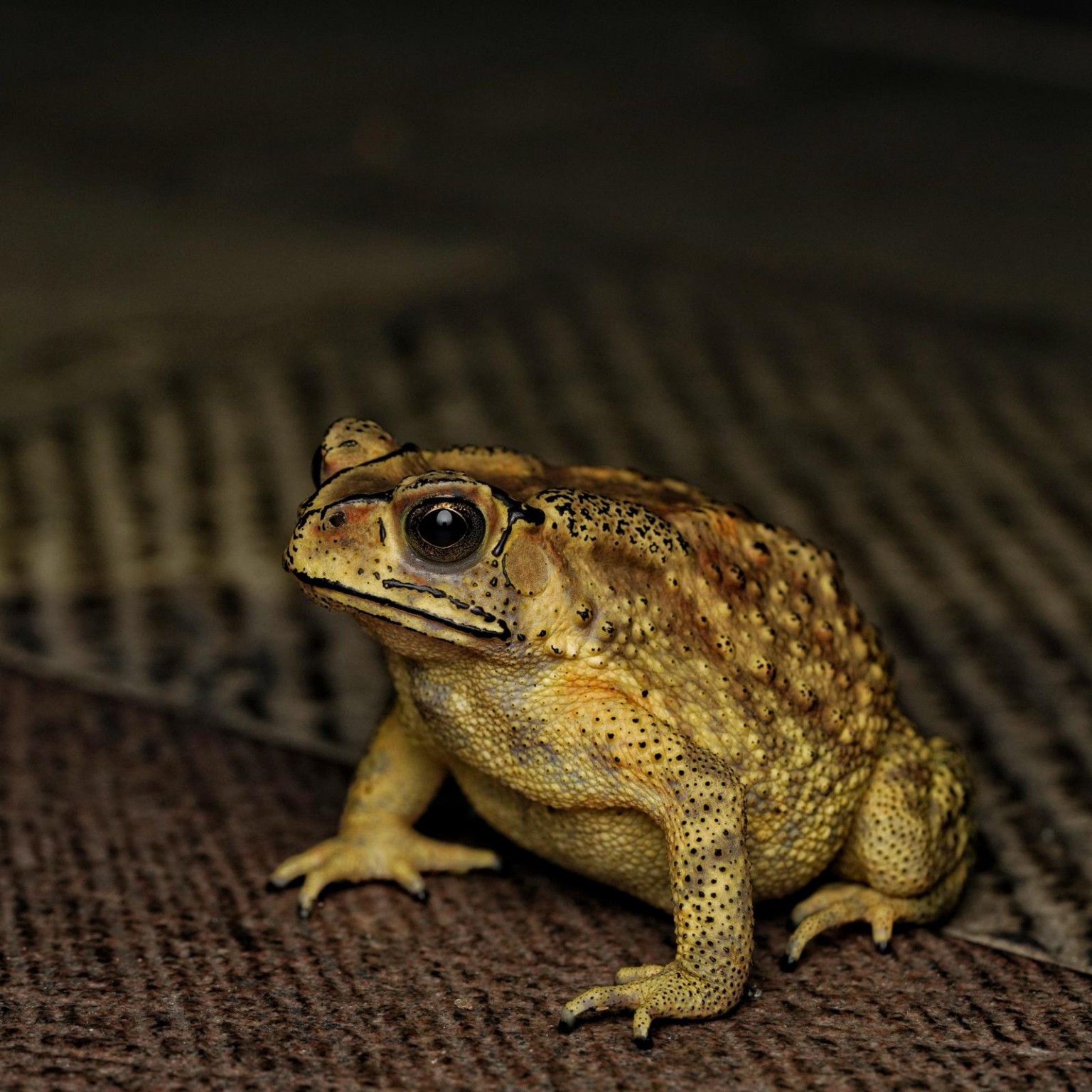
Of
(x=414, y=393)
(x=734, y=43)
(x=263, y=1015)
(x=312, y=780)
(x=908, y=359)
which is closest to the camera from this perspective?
(x=263, y=1015)

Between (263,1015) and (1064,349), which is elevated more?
(1064,349)

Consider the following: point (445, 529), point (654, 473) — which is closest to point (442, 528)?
point (445, 529)

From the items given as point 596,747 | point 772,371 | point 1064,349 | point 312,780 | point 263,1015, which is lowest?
point 263,1015

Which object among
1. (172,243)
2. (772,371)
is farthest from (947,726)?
(172,243)

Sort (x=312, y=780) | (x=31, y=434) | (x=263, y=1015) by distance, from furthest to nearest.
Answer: (x=31, y=434)
(x=312, y=780)
(x=263, y=1015)

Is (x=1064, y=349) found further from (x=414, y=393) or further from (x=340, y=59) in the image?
(x=340, y=59)

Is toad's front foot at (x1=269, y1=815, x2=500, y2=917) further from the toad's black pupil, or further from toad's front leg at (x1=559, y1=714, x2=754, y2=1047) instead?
the toad's black pupil

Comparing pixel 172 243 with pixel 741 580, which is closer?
pixel 741 580

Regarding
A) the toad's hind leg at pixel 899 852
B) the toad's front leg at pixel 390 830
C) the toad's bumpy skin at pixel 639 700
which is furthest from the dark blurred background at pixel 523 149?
the toad's hind leg at pixel 899 852
